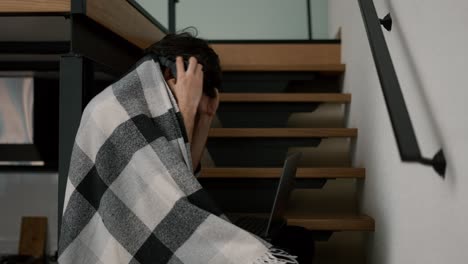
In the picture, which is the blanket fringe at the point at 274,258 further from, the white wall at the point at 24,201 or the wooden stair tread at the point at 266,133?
the white wall at the point at 24,201

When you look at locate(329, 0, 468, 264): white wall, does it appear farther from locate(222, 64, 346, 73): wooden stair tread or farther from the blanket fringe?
locate(222, 64, 346, 73): wooden stair tread

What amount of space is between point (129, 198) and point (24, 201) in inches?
106

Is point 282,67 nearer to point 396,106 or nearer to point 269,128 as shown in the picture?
point 269,128

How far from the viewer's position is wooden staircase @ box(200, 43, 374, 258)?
224 centimetres

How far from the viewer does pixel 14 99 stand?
3.40 metres

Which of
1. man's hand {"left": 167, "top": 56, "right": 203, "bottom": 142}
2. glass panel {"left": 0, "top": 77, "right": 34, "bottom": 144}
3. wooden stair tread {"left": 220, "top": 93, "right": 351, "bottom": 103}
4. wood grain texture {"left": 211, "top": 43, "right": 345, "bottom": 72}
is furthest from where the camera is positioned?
glass panel {"left": 0, "top": 77, "right": 34, "bottom": 144}

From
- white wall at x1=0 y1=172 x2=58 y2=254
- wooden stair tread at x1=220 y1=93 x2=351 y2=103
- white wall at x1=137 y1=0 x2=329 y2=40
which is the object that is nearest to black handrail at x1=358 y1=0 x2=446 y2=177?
wooden stair tread at x1=220 y1=93 x2=351 y2=103

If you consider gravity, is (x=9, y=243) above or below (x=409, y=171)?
below

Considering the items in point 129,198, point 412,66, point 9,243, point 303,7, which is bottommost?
point 9,243

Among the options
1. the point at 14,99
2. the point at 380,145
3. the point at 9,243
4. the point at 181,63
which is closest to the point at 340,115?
the point at 380,145

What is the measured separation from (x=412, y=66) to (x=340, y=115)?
1.38m

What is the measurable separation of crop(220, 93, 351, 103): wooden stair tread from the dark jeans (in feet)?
3.55

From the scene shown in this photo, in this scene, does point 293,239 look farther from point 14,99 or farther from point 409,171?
point 14,99

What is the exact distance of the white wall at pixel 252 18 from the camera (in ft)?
13.9
